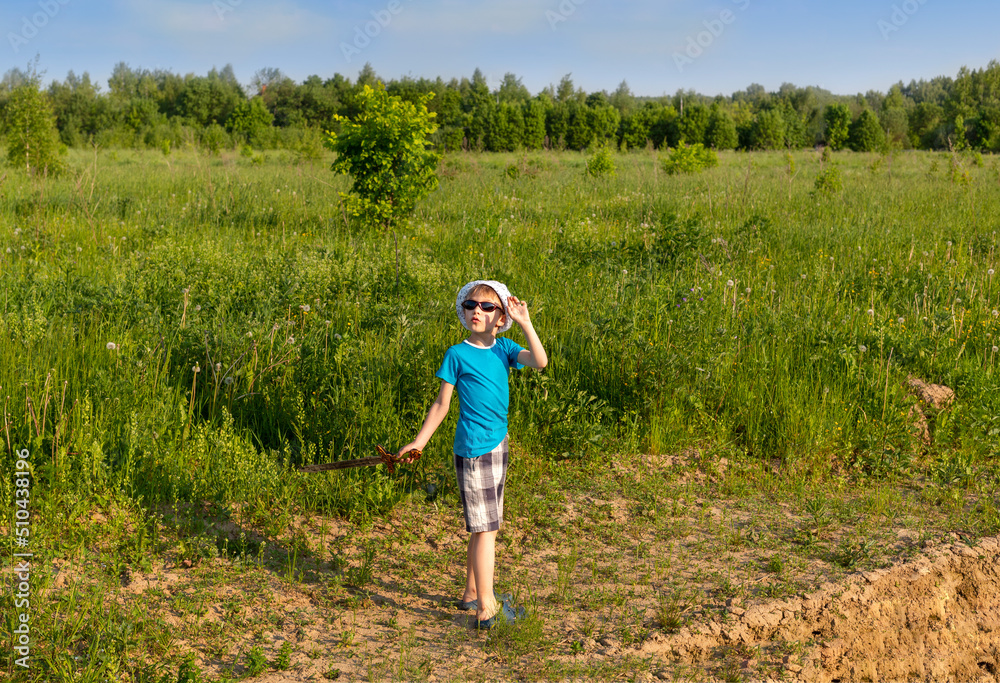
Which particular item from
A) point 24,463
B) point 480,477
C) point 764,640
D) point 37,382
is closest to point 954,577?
point 764,640

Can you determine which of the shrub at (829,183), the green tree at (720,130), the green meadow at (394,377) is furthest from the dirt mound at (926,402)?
the green tree at (720,130)

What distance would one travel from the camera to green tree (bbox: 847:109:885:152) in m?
40.6

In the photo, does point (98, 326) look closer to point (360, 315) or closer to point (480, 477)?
point (360, 315)

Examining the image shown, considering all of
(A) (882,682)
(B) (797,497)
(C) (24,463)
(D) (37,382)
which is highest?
(D) (37,382)

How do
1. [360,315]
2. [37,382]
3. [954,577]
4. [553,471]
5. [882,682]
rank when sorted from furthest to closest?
[360,315]
[553,471]
[37,382]
[954,577]
[882,682]

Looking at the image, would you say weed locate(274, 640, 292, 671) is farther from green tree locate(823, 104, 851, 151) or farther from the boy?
green tree locate(823, 104, 851, 151)

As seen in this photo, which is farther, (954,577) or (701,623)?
(954,577)

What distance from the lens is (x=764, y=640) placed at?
2.80 metres

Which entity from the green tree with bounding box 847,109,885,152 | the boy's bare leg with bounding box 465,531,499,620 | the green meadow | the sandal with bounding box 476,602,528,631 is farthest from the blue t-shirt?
the green tree with bounding box 847,109,885,152

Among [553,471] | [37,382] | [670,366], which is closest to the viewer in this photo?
[37,382]

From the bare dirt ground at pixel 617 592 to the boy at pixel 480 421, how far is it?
0.26 m

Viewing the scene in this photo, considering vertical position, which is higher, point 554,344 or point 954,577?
point 554,344

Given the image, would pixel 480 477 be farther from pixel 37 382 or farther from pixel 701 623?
pixel 37 382

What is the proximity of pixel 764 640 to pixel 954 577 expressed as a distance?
3.60 feet
